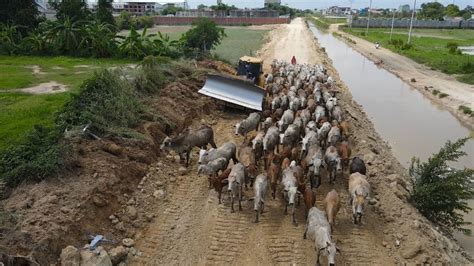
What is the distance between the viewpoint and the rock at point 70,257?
22.3 ft

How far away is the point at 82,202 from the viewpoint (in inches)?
325

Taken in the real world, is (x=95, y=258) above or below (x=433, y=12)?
below

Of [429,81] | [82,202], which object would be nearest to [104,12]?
[429,81]

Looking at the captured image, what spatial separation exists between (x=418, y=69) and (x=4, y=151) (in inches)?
1285

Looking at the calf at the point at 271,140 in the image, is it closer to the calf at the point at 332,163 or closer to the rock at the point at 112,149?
the calf at the point at 332,163

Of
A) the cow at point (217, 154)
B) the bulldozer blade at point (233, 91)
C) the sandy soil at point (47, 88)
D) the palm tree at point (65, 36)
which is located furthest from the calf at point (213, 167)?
the palm tree at point (65, 36)

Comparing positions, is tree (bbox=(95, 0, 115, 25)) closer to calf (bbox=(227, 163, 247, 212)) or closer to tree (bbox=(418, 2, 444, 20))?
calf (bbox=(227, 163, 247, 212))

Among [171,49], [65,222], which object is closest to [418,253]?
[65,222]

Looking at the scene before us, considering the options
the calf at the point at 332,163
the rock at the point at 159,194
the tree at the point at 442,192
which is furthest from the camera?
the calf at the point at 332,163

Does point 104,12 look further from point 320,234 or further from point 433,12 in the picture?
point 433,12

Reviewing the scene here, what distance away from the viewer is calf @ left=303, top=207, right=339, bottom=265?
24.0ft

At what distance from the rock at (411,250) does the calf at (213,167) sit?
14.8 feet

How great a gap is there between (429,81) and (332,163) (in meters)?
21.7

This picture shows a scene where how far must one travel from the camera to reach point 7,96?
1461 centimetres
